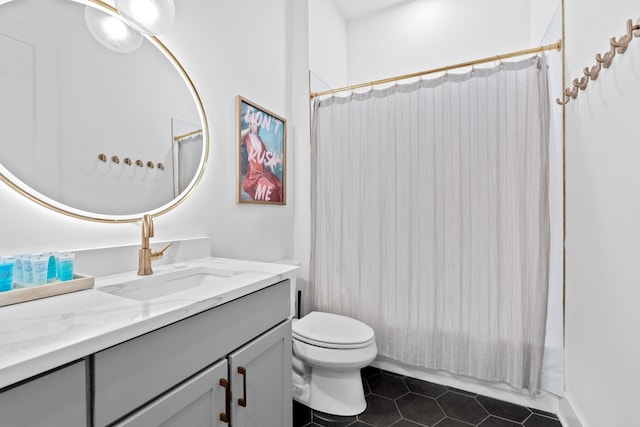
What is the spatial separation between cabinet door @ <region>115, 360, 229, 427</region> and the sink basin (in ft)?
1.08

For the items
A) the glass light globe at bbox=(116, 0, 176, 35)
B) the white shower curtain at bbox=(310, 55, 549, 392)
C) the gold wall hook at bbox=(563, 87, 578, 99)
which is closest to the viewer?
the glass light globe at bbox=(116, 0, 176, 35)

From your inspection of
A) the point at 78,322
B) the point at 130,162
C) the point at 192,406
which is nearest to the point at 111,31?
the point at 130,162

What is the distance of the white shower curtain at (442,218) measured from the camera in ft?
5.36

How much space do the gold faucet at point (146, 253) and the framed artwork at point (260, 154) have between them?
2.06ft

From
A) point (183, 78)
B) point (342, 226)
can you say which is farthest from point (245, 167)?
point (342, 226)

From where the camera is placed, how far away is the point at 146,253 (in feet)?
Answer: 3.54

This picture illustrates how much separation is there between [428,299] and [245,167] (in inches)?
54.6

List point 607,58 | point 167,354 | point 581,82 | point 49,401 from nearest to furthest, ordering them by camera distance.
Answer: point 49,401 → point 167,354 → point 607,58 → point 581,82

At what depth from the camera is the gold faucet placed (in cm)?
107

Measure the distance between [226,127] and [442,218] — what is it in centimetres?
138

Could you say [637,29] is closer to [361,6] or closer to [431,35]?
[431,35]

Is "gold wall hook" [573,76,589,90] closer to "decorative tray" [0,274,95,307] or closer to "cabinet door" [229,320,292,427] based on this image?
"cabinet door" [229,320,292,427]

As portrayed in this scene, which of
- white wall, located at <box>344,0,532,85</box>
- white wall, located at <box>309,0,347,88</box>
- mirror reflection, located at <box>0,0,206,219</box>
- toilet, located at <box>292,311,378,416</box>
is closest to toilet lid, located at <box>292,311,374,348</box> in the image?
toilet, located at <box>292,311,378,416</box>

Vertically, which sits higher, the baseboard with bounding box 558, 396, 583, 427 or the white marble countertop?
the white marble countertop
